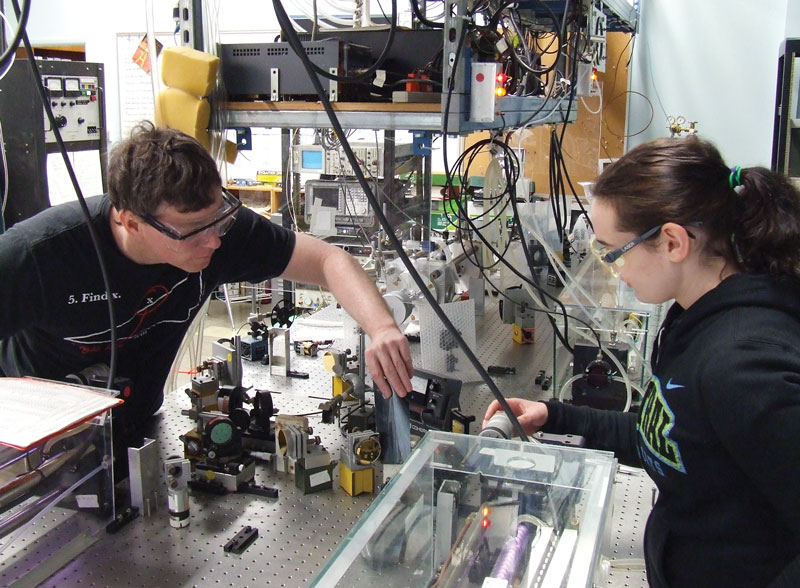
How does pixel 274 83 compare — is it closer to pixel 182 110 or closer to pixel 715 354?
pixel 182 110

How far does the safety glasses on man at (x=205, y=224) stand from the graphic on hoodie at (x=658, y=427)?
84 cm

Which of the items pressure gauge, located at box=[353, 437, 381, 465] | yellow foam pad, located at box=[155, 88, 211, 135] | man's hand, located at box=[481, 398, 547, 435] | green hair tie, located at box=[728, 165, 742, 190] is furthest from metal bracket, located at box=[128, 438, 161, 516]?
green hair tie, located at box=[728, 165, 742, 190]

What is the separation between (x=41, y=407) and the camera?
40.6 inches

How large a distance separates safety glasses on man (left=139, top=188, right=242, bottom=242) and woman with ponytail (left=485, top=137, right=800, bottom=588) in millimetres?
703

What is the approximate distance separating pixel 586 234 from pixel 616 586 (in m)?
1.76

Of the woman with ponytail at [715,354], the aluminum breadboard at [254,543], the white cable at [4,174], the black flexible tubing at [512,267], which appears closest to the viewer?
the woman with ponytail at [715,354]

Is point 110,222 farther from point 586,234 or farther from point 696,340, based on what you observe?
point 586,234

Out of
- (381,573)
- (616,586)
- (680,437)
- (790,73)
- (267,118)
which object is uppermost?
(790,73)

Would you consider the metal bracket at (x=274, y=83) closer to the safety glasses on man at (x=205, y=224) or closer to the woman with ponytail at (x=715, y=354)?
the safety glasses on man at (x=205, y=224)

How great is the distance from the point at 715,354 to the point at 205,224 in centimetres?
92

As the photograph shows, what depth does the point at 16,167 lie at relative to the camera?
2521mm

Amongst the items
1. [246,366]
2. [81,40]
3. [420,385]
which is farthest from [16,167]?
[81,40]

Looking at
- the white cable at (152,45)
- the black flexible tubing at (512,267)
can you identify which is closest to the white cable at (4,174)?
the white cable at (152,45)

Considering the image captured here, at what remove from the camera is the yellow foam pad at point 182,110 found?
1624 mm
